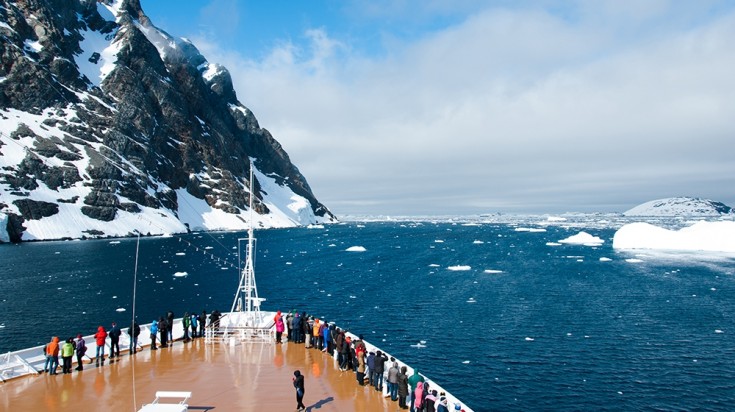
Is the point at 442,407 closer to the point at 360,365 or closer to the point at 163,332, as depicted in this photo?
the point at 360,365

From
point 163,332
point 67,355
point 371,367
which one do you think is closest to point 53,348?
point 67,355

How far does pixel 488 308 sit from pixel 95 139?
141 meters

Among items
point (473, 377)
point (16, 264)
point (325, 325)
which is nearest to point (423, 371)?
point (473, 377)

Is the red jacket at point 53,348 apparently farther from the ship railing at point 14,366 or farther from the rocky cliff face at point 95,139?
the rocky cliff face at point 95,139

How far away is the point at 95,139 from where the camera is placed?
468 feet

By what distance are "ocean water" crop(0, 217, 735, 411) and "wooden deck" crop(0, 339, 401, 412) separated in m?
9.05

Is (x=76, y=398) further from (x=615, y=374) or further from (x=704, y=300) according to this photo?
(x=704, y=300)

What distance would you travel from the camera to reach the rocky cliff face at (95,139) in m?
116

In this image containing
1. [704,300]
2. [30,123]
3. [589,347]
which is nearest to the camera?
[589,347]

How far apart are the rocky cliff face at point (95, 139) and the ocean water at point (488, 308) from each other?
3156cm

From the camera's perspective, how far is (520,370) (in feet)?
93.1

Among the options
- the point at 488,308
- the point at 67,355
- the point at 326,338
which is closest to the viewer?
the point at 67,355

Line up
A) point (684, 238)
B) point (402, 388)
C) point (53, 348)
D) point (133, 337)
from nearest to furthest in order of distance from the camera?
point (402, 388) < point (53, 348) < point (133, 337) < point (684, 238)

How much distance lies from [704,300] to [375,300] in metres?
35.3
